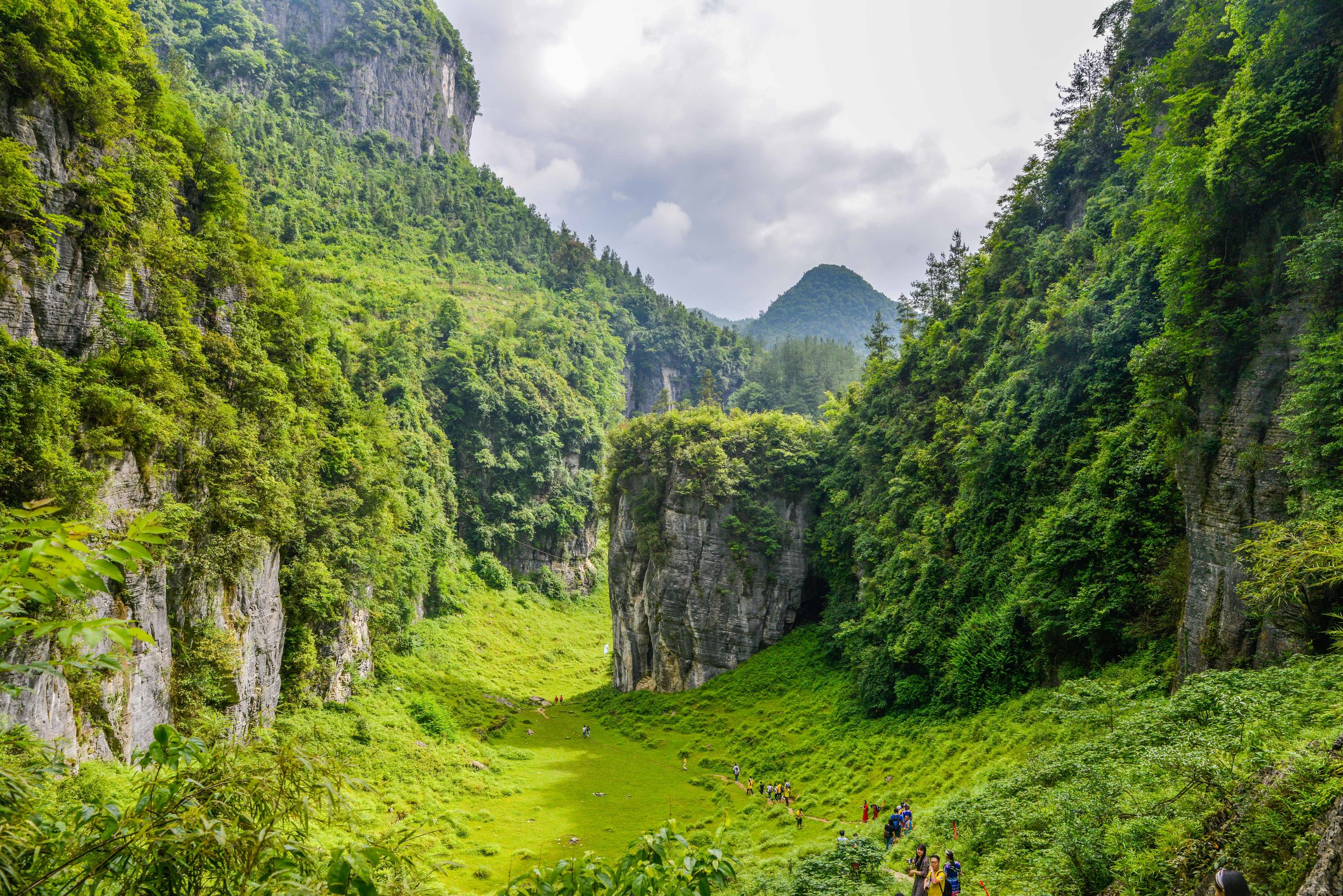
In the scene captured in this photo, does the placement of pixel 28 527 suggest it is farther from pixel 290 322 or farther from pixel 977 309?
pixel 977 309

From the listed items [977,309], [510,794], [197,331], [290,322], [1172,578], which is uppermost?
[977,309]

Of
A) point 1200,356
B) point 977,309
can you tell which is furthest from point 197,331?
Answer: point 977,309

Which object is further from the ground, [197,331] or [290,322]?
[290,322]

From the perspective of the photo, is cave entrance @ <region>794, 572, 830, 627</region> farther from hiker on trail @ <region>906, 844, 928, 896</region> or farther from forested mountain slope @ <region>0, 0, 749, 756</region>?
hiker on trail @ <region>906, 844, 928, 896</region>

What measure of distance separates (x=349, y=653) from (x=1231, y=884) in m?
32.0

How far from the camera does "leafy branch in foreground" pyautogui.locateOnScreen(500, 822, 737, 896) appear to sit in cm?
335

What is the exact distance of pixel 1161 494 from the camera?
1639 centimetres

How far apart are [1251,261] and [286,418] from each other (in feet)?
91.7

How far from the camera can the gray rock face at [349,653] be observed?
27.8 meters

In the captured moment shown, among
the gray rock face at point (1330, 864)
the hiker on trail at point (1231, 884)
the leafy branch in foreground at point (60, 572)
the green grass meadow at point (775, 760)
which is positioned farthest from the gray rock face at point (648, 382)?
the leafy branch in foreground at point (60, 572)

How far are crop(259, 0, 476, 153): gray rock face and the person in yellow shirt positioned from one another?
121 metres

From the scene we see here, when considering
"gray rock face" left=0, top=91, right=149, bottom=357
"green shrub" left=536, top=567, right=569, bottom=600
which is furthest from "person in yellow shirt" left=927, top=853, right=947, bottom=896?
"green shrub" left=536, top=567, right=569, bottom=600

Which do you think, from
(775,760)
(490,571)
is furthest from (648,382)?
(775,760)

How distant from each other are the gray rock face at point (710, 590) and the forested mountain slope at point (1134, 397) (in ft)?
20.2
